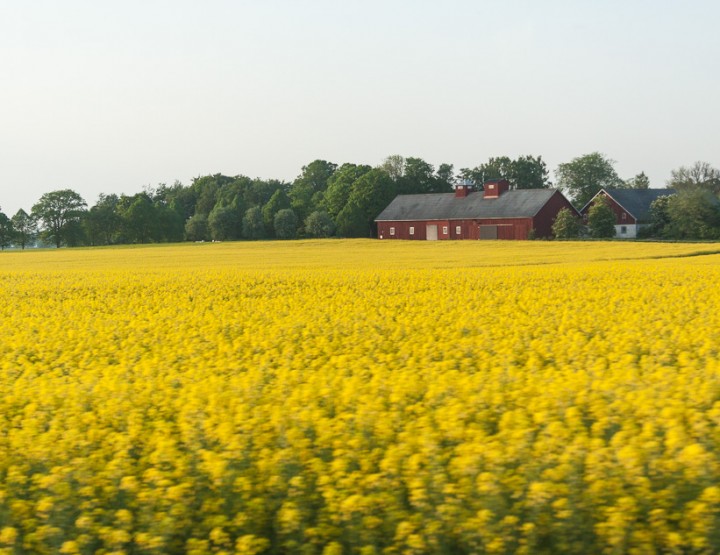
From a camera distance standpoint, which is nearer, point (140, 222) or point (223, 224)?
point (223, 224)

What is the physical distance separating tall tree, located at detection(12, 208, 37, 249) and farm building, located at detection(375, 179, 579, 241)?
182 ft

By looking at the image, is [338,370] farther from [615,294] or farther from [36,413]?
[615,294]

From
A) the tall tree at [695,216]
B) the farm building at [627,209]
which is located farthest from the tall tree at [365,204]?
the tall tree at [695,216]

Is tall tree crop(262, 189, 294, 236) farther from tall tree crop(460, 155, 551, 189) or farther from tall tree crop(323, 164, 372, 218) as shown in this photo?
tall tree crop(460, 155, 551, 189)

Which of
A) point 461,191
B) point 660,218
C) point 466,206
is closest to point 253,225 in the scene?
point 461,191

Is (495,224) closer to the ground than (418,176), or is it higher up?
closer to the ground

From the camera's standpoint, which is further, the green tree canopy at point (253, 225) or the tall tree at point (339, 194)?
the green tree canopy at point (253, 225)

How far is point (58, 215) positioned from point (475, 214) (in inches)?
2492

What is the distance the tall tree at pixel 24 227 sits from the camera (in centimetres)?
11894

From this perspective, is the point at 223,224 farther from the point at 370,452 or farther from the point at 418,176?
the point at 370,452

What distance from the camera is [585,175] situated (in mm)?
156750

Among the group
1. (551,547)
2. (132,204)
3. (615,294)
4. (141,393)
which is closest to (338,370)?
(141,393)

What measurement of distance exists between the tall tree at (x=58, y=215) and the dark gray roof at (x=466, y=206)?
157 feet

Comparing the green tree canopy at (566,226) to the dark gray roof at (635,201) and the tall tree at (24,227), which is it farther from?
the tall tree at (24,227)
